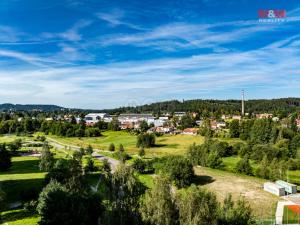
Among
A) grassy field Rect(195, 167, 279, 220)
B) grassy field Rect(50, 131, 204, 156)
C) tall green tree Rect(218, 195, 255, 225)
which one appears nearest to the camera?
tall green tree Rect(218, 195, 255, 225)

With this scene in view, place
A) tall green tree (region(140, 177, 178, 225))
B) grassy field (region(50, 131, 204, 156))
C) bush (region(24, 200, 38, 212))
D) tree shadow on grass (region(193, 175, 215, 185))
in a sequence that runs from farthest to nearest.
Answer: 1. grassy field (region(50, 131, 204, 156))
2. tree shadow on grass (region(193, 175, 215, 185))
3. bush (region(24, 200, 38, 212))
4. tall green tree (region(140, 177, 178, 225))

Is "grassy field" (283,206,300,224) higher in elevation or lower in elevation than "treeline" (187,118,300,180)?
lower

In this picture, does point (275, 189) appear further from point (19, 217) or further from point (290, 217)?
point (19, 217)

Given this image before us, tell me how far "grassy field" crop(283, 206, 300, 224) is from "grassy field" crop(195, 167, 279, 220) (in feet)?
4.66

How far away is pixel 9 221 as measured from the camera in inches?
1390

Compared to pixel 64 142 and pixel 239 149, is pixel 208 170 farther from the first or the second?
pixel 64 142

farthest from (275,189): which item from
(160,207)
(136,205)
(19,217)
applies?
(19,217)

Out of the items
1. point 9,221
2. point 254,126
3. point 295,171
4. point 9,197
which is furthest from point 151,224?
point 254,126

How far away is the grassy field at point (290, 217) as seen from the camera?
35.9 meters

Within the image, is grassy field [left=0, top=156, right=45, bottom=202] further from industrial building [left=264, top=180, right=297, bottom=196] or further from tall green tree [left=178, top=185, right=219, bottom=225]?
industrial building [left=264, top=180, right=297, bottom=196]

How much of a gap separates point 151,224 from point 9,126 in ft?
460

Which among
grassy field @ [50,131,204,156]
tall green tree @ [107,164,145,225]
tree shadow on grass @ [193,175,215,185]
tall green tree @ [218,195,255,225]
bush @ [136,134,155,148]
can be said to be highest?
tall green tree @ [107,164,145,225]

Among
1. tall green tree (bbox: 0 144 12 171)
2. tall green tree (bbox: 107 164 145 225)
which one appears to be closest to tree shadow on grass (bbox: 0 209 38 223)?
tall green tree (bbox: 107 164 145 225)

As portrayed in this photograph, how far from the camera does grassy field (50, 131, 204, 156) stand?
91.2m
